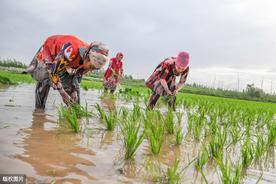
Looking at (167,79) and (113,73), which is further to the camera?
(113,73)

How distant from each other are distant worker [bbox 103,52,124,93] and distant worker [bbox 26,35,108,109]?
5290mm

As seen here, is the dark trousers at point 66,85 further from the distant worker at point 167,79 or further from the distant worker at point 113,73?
the distant worker at point 113,73

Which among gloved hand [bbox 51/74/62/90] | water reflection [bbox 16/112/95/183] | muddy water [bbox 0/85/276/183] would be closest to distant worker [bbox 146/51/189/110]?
gloved hand [bbox 51/74/62/90]

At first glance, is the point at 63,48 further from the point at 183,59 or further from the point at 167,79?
the point at 167,79

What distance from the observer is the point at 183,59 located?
16.4ft

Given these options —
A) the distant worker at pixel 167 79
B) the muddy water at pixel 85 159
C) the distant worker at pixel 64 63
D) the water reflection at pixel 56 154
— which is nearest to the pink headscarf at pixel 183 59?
the distant worker at pixel 167 79

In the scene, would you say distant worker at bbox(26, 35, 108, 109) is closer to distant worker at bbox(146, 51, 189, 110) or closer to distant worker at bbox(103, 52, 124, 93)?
distant worker at bbox(146, 51, 189, 110)

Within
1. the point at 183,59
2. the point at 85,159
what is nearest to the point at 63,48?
the point at 183,59

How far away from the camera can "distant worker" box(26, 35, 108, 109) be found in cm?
376

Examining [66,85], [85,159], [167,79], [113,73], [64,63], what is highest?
[113,73]

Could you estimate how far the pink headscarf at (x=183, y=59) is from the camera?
497 centimetres

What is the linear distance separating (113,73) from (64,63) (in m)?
5.93

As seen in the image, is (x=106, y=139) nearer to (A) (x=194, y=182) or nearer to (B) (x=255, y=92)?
(A) (x=194, y=182)

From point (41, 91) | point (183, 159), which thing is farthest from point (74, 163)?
point (41, 91)
